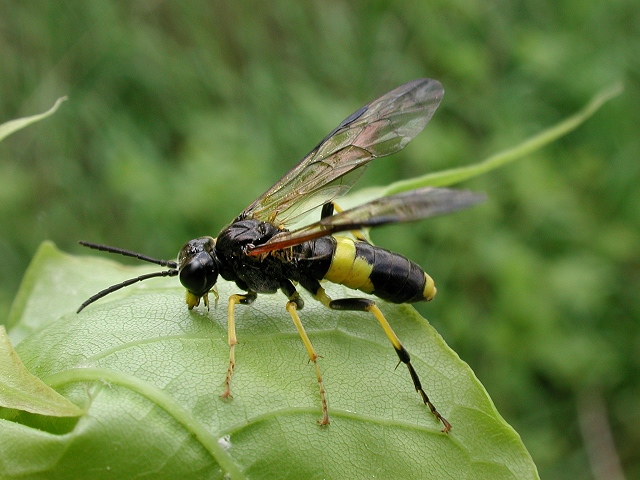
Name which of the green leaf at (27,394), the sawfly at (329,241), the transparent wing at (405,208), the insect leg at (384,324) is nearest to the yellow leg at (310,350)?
the sawfly at (329,241)

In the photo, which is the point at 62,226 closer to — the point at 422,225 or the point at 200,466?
the point at 422,225

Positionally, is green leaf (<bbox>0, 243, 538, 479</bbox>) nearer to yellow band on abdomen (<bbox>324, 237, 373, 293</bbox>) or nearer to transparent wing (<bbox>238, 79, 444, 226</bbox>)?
yellow band on abdomen (<bbox>324, 237, 373, 293</bbox>)

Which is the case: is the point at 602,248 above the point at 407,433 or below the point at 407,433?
below

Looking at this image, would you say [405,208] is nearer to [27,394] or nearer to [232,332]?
[232,332]

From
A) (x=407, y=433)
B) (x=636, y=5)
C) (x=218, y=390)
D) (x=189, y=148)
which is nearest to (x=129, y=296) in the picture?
(x=218, y=390)

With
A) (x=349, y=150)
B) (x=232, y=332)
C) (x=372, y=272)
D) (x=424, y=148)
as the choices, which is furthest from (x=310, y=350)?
(x=424, y=148)

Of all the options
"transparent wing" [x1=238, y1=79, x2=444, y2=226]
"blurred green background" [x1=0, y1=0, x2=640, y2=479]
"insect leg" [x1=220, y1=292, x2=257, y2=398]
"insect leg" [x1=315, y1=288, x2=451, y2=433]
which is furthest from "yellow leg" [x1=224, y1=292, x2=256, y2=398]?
"blurred green background" [x1=0, y1=0, x2=640, y2=479]

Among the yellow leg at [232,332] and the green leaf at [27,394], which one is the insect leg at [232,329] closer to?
the yellow leg at [232,332]
